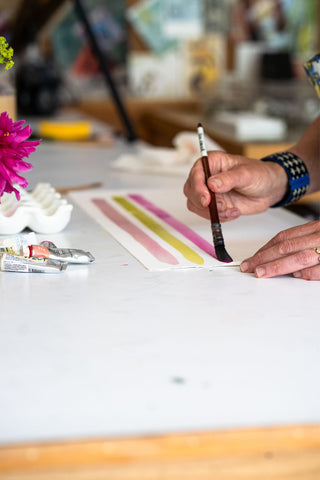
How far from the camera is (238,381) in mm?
658

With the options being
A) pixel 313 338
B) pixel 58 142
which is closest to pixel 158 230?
pixel 313 338

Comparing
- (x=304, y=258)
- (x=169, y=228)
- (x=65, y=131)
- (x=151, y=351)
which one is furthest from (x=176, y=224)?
(x=65, y=131)

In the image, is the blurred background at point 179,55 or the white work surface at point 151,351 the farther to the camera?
the blurred background at point 179,55

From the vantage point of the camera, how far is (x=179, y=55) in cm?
430

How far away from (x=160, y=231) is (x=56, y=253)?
26 cm

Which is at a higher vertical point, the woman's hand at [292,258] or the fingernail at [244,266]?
the woman's hand at [292,258]

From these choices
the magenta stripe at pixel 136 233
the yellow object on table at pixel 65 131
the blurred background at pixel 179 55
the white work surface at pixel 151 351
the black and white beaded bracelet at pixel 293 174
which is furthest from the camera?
the blurred background at pixel 179 55

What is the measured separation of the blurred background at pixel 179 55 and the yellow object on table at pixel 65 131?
1331 mm

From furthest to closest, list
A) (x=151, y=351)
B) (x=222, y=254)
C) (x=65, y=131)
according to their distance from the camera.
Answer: (x=65, y=131), (x=222, y=254), (x=151, y=351)

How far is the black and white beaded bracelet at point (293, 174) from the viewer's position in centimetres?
136

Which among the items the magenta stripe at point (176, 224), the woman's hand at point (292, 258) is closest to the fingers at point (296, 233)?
the woman's hand at point (292, 258)

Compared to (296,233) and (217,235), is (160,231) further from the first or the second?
(296,233)

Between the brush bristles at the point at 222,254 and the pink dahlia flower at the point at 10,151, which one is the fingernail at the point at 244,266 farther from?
the pink dahlia flower at the point at 10,151

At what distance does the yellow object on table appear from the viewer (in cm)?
Result: 253
